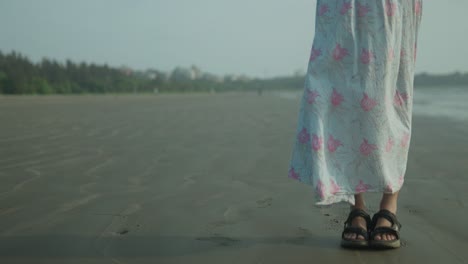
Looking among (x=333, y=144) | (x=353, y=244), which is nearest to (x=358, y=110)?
(x=333, y=144)

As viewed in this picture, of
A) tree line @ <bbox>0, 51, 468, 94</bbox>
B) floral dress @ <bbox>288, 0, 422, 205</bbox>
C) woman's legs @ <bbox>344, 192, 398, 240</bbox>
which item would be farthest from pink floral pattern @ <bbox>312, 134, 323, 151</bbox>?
tree line @ <bbox>0, 51, 468, 94</bbox>

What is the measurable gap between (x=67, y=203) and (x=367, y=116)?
1.97m

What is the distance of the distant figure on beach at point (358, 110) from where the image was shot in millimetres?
2246

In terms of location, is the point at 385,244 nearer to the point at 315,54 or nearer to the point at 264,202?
the point at 315,54

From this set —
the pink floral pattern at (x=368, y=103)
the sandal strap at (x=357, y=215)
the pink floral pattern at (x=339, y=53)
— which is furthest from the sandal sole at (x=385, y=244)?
the pink floral pattern at (x=339, y=53)

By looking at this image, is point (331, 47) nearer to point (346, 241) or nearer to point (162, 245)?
point (346, 241)

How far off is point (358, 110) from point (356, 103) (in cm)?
3

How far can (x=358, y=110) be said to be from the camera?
2268 millimetres

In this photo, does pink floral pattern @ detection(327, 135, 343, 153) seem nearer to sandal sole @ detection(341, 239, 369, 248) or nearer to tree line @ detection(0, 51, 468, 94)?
sandal sole @ detection(341, 239, 369, 248)

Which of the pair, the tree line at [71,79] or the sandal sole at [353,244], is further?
the tree line at [71,79]

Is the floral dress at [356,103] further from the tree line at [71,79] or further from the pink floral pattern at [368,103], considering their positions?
the tree line at [71,79]

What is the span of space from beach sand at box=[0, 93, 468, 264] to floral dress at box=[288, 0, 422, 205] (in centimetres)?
36

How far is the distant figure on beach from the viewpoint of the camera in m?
2.25

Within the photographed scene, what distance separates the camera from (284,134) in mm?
7172
